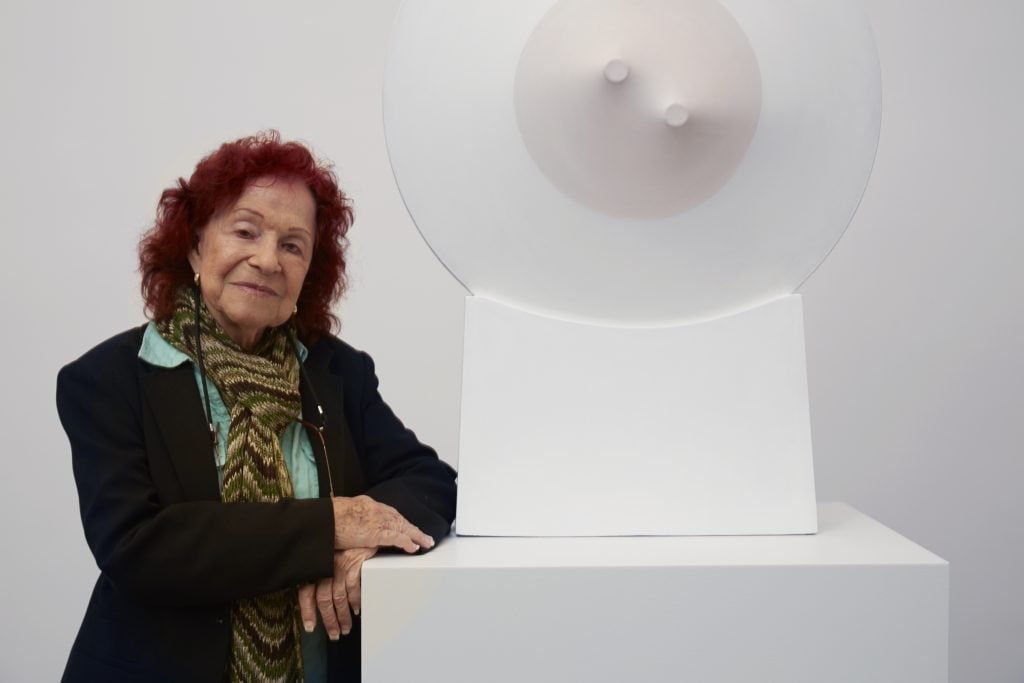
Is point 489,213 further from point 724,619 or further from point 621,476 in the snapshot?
point 724,619

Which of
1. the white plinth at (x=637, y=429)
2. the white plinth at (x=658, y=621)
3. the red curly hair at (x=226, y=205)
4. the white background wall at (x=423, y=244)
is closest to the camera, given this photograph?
the white plinth at (x=658, y=621)

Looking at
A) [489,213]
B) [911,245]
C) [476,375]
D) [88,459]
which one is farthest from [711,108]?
[911,245]

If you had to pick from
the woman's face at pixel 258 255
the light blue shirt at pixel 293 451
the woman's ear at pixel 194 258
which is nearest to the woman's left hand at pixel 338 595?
the light blue shirt at pixel 293 451

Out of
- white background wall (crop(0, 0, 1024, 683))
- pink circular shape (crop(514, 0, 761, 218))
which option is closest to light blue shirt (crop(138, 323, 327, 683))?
pink circular shape (crop(514, 0, 761, 218))

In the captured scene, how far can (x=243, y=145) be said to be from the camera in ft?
5.27

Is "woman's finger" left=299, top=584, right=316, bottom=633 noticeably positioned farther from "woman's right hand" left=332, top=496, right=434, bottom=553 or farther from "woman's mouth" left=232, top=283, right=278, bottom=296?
"woman's mouth" left=232, top=283, right=278, bottom=296

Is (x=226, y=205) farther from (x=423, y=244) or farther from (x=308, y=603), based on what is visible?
(x=423, y=244)

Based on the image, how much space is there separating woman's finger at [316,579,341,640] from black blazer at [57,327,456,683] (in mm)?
30

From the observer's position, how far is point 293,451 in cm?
161

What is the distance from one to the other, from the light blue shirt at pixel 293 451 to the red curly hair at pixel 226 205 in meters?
0.07

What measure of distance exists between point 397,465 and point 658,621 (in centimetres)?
48

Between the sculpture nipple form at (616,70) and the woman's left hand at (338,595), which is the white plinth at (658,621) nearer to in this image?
the woman's left hand at (338,595)

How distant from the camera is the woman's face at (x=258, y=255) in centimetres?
155

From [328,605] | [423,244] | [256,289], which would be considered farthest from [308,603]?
[423,244]
